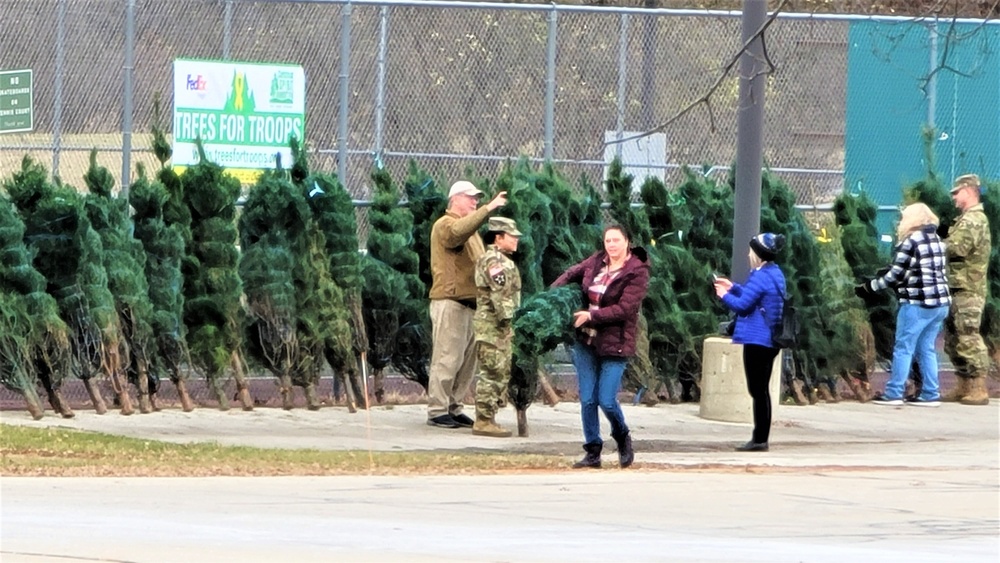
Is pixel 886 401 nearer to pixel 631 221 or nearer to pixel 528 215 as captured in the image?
pixel 631 221

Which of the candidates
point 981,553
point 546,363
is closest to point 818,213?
point 546,363

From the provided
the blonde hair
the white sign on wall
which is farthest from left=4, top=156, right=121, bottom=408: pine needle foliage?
the white sign on wall

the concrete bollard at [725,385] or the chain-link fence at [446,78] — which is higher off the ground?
the chain-link fence at [446,78]

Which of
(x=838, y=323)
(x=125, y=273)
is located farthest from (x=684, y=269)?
(x=125, y=273)

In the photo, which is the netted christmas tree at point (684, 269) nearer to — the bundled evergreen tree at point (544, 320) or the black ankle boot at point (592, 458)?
the bundled evergreen tree at point (544, 320)

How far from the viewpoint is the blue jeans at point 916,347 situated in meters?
16.0

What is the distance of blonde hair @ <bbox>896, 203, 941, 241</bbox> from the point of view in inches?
628

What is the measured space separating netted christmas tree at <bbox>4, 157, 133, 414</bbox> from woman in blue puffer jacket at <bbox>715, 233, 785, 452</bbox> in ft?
15.0

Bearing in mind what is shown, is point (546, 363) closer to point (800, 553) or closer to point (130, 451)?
point (130, 451)

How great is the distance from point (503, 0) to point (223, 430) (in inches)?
576

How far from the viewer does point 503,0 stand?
27266mm

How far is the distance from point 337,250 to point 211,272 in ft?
3.43

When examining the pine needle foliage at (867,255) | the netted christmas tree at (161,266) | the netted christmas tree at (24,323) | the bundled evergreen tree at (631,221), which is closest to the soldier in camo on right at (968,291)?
the pine needle foliage at (867,255)

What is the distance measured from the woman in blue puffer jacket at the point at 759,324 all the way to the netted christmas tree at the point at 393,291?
291 centimetres
